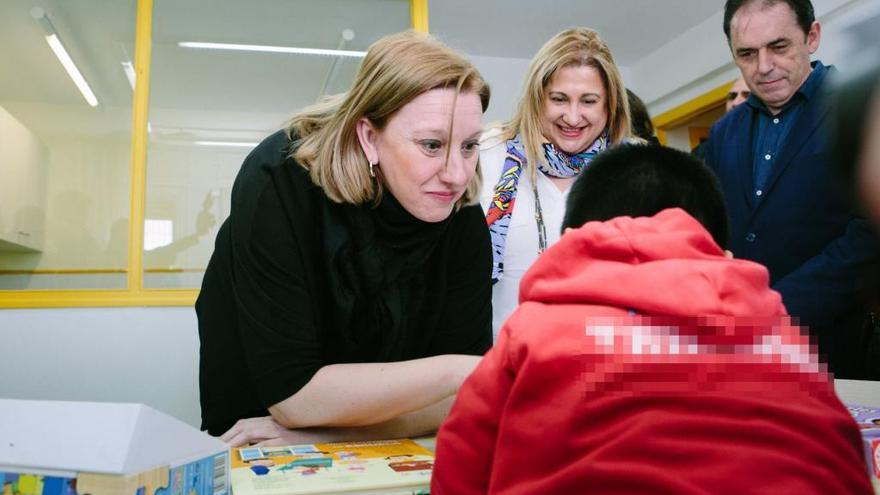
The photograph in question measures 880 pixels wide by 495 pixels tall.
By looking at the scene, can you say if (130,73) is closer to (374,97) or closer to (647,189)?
(374,97)

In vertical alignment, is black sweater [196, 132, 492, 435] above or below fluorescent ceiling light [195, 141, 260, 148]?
below

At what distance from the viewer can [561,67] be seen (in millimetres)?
1955

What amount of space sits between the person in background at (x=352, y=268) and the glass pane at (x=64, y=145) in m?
2.51

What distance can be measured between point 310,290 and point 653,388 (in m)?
0.71

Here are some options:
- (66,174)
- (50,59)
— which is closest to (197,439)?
(66,174)

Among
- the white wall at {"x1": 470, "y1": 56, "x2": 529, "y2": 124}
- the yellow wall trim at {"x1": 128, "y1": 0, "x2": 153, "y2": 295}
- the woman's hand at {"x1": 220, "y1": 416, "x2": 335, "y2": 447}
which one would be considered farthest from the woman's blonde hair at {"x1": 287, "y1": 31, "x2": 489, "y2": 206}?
the white wall at {"x1": 470, "y1": 56, "x2": 529, "y2": 124}

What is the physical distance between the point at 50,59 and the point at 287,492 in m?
3.82

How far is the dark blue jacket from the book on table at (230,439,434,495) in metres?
1.11

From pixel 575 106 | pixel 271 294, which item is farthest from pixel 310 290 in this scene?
pixel 575 106

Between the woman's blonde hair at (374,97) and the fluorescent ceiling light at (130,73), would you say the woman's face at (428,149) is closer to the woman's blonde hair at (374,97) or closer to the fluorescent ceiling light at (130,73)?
the woman's blonde hair at (374,97)

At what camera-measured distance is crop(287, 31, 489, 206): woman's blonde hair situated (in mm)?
1200

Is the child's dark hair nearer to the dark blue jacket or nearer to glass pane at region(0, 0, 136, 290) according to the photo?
the dark blue jacket

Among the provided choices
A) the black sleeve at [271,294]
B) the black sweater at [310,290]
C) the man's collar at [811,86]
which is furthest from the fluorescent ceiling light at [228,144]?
the man's collar at [811,86]

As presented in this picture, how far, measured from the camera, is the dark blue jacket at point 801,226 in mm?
1621
